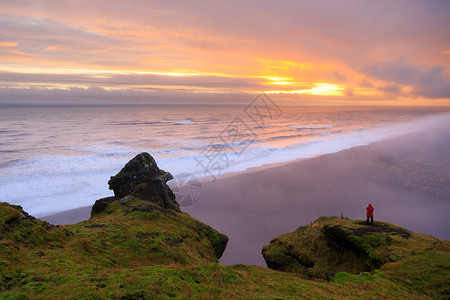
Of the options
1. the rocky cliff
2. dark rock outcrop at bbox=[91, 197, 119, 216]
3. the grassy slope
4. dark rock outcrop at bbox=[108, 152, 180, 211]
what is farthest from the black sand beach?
dark rock outcrop at bbox=[91, 197, 119, 216]

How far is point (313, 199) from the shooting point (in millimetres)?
30297

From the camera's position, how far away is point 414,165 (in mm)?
45656

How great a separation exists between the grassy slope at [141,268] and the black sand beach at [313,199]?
24.4ft

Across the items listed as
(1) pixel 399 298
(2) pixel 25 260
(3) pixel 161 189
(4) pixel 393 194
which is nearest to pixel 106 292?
(2) pixel 25 260

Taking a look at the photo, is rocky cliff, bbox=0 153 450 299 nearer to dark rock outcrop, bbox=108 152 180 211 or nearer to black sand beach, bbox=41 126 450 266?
dark rock outcrop, bbox=108 152 180 211

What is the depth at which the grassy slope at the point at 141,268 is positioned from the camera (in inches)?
333

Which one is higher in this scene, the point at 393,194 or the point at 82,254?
the point at 82,254

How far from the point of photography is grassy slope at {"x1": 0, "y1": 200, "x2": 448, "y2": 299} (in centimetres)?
846

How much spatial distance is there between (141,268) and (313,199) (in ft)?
78.3

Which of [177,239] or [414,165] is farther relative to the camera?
[414,165]

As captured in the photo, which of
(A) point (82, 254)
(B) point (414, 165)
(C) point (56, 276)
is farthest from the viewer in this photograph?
(B) point (414, 165)

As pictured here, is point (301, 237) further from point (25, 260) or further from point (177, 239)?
point (25, 260)

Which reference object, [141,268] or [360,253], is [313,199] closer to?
[360,253]

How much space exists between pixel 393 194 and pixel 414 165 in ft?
63.1
